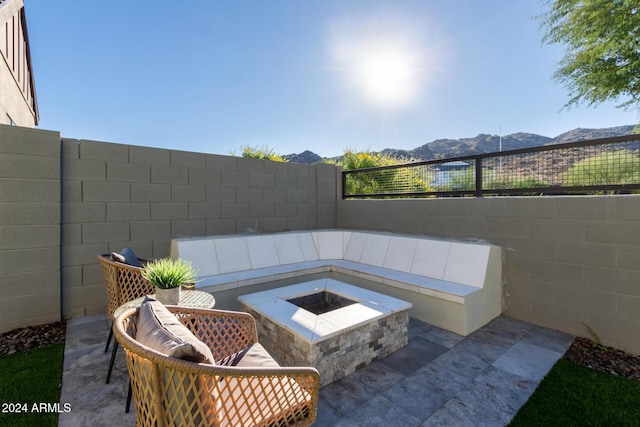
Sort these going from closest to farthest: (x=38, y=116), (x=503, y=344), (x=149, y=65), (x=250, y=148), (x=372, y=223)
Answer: (x=503, y=344)
(x=372, y=223)
(x=149, y=65)
(x=250, y=148)
(x=38, y=116)

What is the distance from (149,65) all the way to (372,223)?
6149mm

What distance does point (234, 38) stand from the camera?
595 cm

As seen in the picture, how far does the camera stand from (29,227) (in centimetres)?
319

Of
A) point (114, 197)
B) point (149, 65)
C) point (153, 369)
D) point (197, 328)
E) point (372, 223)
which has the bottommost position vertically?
point (197, 328)

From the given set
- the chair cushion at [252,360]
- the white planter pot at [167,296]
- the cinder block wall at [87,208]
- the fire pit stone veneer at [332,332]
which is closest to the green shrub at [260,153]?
A: the cinder block wall at [87,208]

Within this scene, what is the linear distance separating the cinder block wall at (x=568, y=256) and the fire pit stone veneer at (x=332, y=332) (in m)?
1.87

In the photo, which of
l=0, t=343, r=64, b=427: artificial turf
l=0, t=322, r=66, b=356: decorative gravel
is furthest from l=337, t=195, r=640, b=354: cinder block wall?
l=0, t=322, r=66, b=356: decorative gravel

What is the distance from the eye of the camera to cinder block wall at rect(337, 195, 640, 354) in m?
2.87

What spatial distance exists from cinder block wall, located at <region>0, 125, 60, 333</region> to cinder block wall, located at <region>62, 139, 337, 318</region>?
137mm

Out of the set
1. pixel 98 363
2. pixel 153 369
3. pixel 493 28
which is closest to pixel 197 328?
pixel 153 369

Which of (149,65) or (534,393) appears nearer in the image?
(534,393)

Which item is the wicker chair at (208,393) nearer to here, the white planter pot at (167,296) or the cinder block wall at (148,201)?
the white planter pot at (167,296)

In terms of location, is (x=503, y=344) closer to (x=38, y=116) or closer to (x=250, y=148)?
(x=250, y=148)

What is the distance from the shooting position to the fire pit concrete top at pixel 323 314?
90.3 inches
